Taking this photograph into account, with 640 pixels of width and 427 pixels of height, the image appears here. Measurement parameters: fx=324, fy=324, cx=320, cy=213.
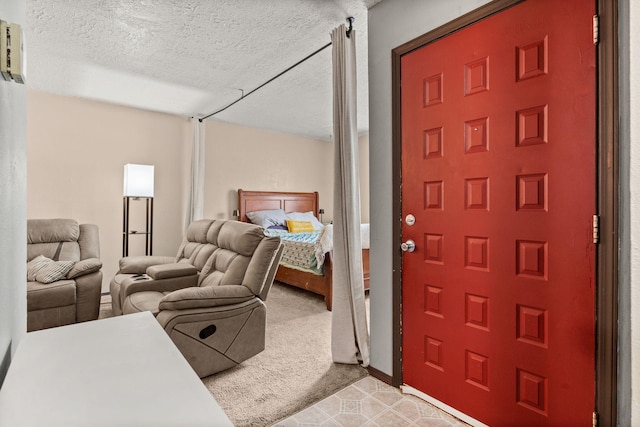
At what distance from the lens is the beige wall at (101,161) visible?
3.92m

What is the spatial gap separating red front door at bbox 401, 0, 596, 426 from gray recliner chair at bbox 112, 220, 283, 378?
106 centimetres

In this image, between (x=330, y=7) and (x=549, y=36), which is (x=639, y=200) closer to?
(x=549, y=36)

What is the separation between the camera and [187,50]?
2.86 m

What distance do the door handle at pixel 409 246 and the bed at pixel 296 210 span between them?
65.8 inches

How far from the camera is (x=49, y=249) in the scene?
3.42 m

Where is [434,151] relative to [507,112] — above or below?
below

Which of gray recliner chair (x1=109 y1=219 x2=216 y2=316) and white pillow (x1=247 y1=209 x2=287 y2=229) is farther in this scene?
white pillow (x1=247 y1=209 x2=287 y2=229)

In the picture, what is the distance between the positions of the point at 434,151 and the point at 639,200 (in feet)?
2.96

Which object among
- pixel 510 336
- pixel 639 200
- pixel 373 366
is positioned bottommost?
pixel 373 366

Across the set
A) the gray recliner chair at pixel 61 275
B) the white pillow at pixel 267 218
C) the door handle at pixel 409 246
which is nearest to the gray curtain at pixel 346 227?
the door handle at pixel 409 246

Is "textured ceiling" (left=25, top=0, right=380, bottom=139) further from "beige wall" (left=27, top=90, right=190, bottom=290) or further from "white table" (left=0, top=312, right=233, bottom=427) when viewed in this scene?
"white table" (left=0, top=312, right=233, bottom=427)

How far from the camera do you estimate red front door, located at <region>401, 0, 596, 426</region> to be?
1.37 m

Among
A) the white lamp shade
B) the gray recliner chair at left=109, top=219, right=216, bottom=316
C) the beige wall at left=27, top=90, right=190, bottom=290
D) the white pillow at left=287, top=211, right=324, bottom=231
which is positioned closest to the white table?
the gray recliner chair at left=109, top=219, right=216, bottom=316

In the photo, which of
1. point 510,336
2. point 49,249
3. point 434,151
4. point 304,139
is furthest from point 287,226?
point 510,336
